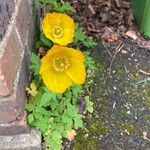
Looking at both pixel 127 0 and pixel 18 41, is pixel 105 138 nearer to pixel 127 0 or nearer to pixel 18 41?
pixel 18 41

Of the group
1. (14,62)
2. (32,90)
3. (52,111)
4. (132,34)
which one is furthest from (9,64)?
(132,34)

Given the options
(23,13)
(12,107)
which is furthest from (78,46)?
(12,107)

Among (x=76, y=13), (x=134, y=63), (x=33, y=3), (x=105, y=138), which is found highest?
(x=33, y=3)

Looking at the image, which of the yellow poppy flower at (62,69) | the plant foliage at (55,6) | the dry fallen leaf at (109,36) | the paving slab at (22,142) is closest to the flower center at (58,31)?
the yellow poppy flower at (62,69)

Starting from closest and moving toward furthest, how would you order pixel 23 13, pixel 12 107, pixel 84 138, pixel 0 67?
pixel 0 67 → pixel 12 107 → pixel 23 13 → pixel 84 138

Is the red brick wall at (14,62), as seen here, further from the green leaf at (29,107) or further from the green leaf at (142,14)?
the green leaf at (142,14)

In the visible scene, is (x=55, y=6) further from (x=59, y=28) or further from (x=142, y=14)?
(x=142, y=14)

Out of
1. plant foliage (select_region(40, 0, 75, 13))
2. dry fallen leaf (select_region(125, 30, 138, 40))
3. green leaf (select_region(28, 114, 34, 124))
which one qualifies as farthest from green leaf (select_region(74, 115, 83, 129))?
dry fallen leaf (select_region(125, 30, 138, 40))
